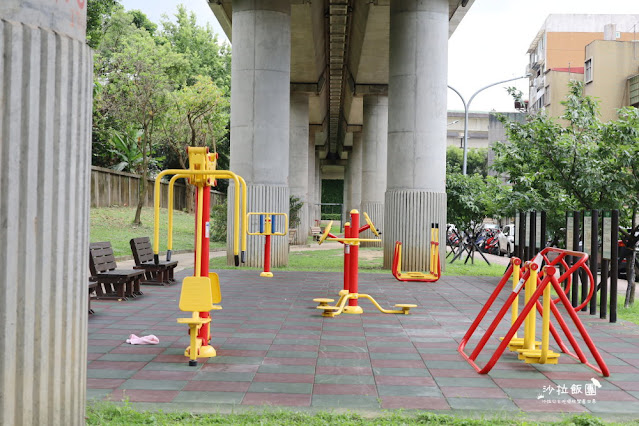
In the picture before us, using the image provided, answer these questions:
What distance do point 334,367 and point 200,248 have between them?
67.3 inches

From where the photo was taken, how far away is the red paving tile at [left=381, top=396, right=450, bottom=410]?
4.99m

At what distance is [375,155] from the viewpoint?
3834 cm

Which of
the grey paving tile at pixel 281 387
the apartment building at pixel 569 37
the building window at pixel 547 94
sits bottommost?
the grey paving tile at pixel 281 387

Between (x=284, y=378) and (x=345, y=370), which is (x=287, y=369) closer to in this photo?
(x=284, y=378)

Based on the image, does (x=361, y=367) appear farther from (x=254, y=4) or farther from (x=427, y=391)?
(x=254, y=4)

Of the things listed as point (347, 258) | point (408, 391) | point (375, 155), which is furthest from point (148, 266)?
point (375, 155)

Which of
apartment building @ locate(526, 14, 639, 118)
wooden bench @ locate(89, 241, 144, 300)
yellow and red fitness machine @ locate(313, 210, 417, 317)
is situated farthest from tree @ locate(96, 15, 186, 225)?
apartment building @ locate(526, 14, 639, 118)

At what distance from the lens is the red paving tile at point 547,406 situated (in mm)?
4952

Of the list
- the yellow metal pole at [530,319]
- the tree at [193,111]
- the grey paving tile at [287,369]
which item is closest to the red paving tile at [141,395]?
the grey paving tile at [287,369]

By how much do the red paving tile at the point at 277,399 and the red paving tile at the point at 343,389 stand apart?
21 centimetres

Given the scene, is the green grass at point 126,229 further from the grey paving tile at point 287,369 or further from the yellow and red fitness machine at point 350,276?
the grey paving tile at point 287,369

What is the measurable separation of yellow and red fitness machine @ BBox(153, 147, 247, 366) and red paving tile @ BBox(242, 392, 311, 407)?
1.18m

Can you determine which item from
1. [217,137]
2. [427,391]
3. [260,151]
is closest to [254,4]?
[260,151]

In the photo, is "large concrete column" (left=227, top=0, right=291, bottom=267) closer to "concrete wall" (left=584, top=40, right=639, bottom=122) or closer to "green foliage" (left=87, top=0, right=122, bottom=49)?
"green foliage" (left=87, top=0, right=122, bottom=49)
